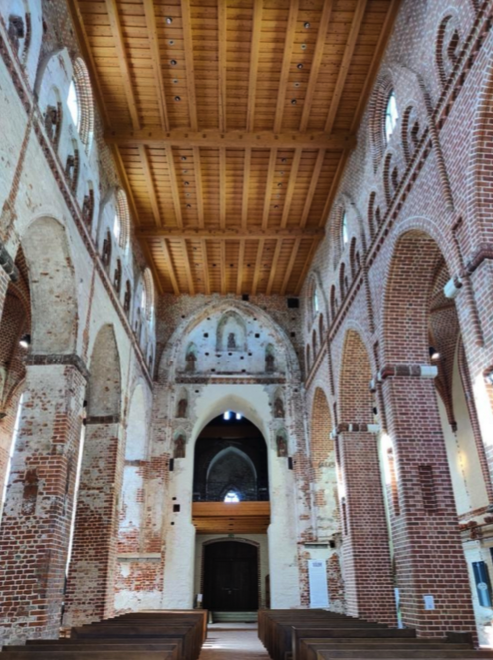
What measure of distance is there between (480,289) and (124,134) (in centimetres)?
969

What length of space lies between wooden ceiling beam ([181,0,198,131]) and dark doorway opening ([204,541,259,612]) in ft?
75.6

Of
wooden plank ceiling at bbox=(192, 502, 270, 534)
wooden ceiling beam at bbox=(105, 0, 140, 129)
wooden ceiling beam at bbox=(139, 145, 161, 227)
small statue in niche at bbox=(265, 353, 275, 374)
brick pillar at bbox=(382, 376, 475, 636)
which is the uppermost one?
wooden ceiling beam at bbox=(139, 145, 161, 227)

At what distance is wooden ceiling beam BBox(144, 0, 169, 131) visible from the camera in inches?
439

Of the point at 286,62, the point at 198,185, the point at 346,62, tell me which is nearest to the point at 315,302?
the point at 198,185

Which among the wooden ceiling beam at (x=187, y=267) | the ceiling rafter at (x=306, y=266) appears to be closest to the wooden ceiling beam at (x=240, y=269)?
the wooden ceiling beam at (x=187, y=267)

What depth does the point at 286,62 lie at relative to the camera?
12273mm

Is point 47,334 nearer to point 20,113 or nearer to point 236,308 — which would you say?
point 20,113

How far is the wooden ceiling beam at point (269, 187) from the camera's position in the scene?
48.9 feet

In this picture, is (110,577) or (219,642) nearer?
(110,577)

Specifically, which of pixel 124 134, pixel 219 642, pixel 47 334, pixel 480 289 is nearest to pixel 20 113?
pixel 47 334

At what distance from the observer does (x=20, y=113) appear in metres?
8.29

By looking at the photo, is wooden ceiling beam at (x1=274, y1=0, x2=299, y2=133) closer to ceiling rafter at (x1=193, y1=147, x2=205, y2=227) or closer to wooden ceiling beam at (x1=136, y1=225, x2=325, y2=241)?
ceiling rafter at (x1=193, y1=147, x2=205, y2=227)

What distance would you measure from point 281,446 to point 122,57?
1313cm

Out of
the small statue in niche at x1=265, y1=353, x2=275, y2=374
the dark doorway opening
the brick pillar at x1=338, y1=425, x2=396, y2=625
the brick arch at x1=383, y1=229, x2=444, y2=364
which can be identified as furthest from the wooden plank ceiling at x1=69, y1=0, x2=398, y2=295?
the dark doorway opening
